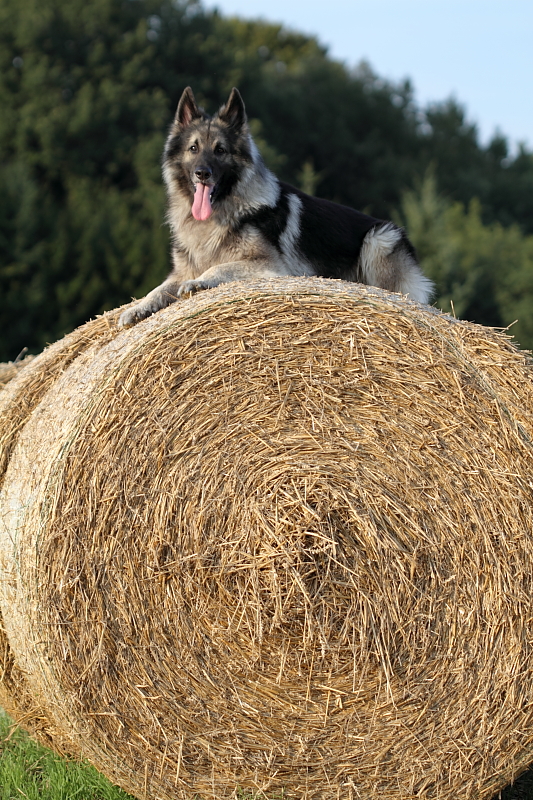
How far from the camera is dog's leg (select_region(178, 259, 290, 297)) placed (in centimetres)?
454

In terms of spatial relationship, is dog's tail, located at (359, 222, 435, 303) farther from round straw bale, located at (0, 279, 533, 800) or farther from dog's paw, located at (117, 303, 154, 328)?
round straw bale, located at (0, 279, 533, 800)

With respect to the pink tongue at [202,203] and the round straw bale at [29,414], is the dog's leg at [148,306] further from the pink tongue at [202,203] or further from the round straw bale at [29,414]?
the pink tongue at [202,203]

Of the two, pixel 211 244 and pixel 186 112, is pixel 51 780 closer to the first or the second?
pixel 211 244

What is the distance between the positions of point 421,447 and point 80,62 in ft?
71.2

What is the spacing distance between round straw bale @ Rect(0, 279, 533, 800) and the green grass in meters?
0.28

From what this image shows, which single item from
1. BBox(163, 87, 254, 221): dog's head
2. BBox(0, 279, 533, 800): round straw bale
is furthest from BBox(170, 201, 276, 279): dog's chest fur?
BBox(0, 279, 533, 800): round straw bale

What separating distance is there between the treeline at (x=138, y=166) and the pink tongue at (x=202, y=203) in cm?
1221

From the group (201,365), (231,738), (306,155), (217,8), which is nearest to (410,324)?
(201,365)

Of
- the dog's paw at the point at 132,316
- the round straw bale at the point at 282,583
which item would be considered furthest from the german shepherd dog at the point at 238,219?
the round straw bale at the point at 282,583

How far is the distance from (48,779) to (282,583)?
1.45 meters

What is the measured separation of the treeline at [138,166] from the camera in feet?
58.6

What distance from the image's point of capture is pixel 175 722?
11.5 feet

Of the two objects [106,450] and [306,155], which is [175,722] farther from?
[306,155]

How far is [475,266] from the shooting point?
20.5 meters
